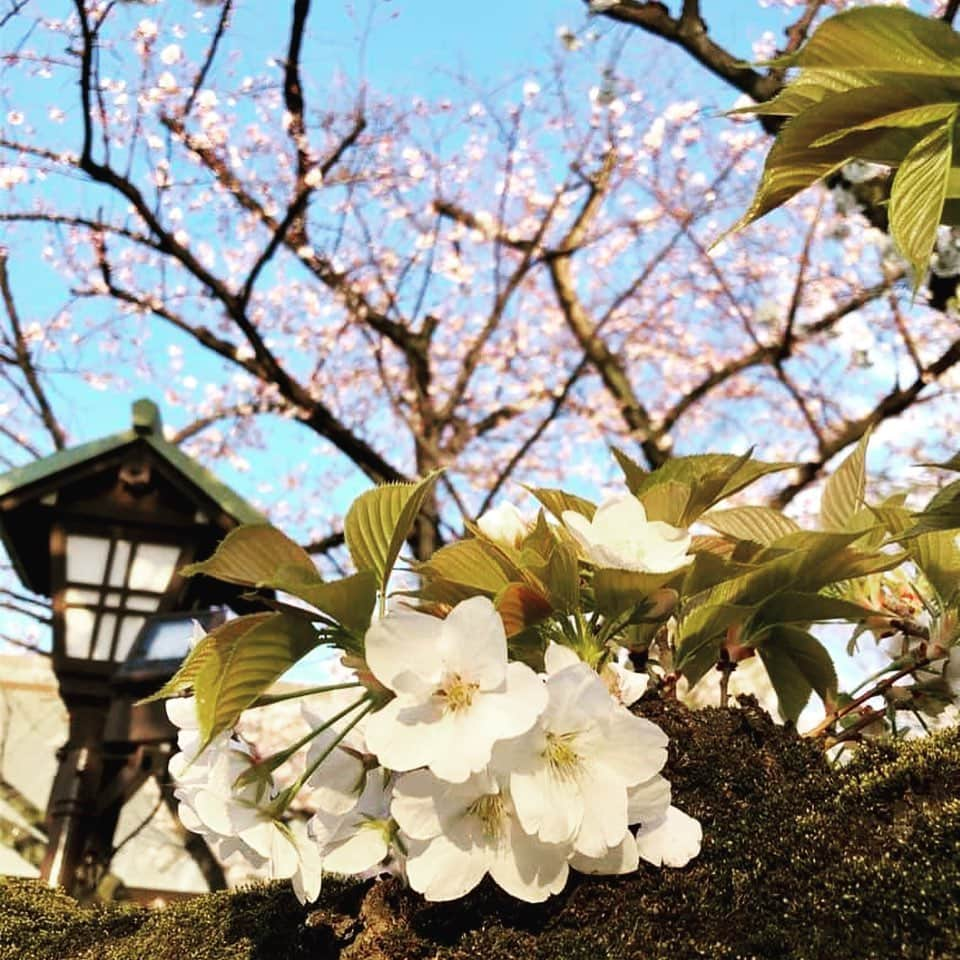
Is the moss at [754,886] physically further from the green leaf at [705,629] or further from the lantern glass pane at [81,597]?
the lantern glass pane at [81,597]

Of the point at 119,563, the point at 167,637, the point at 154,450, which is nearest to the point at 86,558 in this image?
the point at 119,563

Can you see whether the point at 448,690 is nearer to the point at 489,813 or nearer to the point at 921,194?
the point at 489,813

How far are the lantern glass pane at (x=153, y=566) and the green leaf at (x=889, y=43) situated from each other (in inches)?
120

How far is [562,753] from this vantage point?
22.9 inches

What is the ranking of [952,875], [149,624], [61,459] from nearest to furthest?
1. [952,875]
2. [149,624]
3. [61,459]

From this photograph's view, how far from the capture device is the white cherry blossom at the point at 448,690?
0.55 m

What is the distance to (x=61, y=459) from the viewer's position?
3.49 metres

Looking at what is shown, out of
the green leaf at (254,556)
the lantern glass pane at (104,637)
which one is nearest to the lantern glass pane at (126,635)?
the lantern glass pane at (104,637)

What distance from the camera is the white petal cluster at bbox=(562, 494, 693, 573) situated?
0.62m

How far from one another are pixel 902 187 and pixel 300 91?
670cm

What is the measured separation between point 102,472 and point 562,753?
3225mm

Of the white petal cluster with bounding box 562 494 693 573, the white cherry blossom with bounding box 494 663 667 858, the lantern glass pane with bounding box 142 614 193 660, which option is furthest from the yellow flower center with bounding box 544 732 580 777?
the lantern glass pane with bounding box 142 614 193 660

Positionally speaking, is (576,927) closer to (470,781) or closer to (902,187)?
(470,781)

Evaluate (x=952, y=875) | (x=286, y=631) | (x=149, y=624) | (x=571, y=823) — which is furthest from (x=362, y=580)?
(x=149, y=624)
